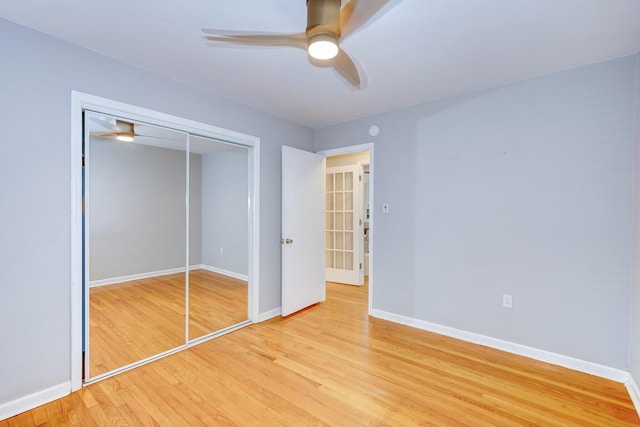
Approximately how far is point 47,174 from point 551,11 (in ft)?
10.9

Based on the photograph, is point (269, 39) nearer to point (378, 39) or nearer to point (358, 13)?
point (358, 13)

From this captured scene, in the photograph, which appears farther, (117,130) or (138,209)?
(138,209)

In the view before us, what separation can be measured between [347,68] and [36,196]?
7.69ft

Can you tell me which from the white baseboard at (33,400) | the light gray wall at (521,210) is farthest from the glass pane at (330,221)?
the white baseboard at (33,400)

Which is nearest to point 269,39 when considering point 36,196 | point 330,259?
point 36,196

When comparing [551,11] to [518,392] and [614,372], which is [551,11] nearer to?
[518,392]

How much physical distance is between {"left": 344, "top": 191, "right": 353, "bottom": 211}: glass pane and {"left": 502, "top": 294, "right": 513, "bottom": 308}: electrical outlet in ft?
8.94

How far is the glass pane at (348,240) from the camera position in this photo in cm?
494

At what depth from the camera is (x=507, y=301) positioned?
2607 mm

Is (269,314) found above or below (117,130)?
below

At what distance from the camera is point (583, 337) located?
2285mm

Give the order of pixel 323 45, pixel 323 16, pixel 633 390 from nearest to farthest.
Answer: pixel 323 16 < pixel 323 45 < pixel 633 390

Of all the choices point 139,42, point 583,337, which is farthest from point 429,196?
point 139,42

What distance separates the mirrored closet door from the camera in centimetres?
222
